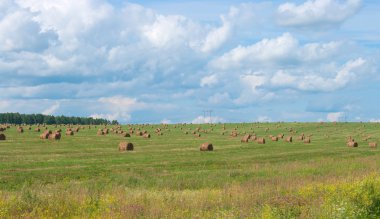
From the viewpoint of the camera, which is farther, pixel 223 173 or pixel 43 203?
pixel 223 173

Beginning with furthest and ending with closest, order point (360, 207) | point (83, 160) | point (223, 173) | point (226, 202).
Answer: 1. point (83, 160)
2. point (223, 173)
3. point (226, 202)
4. point (360, 207)

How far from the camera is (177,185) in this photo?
26031 mm

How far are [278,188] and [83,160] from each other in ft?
58.4

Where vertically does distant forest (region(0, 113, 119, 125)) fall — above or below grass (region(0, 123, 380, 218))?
above

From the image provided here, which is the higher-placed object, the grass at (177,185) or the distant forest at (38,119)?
the distant forest at (38,119)

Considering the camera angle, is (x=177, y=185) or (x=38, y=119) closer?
(x=177, y=185)

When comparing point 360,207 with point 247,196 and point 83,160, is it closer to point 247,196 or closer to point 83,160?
point 247,196

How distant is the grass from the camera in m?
16.4

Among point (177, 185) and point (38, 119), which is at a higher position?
point (38, 119)

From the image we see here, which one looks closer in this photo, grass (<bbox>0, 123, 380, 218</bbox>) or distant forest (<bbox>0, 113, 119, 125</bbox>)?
grass (<bbox>0, 123, 380, 218</bbox>)

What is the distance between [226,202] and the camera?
18859 millimetres

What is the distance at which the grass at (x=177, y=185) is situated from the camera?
1641cm

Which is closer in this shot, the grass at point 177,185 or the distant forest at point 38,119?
the grass at point 177,185

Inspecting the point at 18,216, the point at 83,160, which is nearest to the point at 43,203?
the point at 18,216
